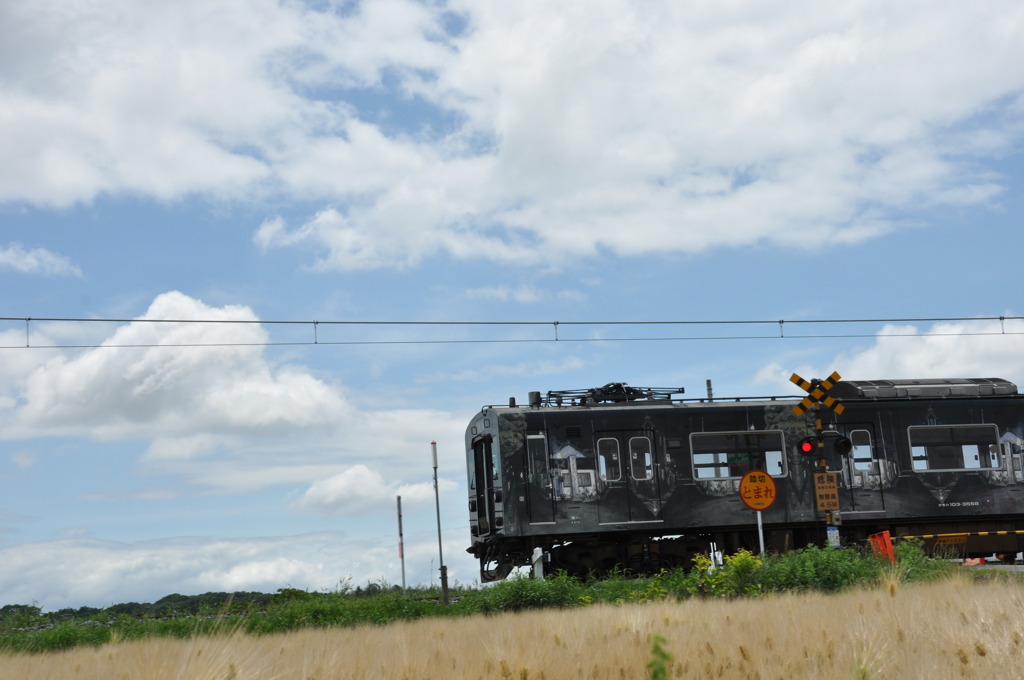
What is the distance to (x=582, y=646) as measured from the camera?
5547 mm

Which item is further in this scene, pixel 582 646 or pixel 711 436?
pixel 711 436

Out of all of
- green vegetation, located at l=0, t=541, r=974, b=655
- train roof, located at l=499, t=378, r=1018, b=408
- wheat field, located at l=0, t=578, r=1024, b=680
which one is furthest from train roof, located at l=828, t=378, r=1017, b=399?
wheat field, located at l=0, t=578, r=1024, b=680

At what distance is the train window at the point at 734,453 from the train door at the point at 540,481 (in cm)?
323

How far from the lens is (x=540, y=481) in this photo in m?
20.4

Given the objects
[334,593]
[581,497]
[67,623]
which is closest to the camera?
[67,623]

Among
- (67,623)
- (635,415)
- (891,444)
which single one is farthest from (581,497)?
(67,623)

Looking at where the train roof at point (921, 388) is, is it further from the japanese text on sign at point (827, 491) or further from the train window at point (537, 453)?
the train window at point (537, 453)

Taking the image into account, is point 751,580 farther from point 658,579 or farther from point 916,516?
point 916,516

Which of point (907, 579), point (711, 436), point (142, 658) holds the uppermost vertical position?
point (711, 436)

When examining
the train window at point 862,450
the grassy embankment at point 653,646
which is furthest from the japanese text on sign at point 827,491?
the grassy embankment at point 653,646

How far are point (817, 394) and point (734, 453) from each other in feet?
7.87

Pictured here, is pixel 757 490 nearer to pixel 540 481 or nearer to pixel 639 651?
pixel 540 481

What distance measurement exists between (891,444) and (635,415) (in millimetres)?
6225

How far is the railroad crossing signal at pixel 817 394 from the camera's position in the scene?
20.0 metres
